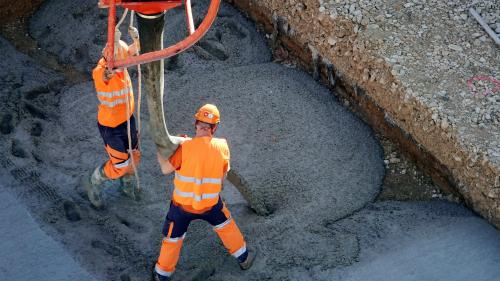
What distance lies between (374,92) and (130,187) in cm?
290

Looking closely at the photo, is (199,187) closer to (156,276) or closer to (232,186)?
(156,276)

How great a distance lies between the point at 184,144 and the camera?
586cm

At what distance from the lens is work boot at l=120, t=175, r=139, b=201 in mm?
7238

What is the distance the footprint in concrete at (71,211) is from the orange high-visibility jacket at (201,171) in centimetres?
143

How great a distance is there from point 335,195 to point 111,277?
239 cm

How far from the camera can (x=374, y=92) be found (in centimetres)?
805

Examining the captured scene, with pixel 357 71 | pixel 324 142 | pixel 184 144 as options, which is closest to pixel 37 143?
pixel 184 144

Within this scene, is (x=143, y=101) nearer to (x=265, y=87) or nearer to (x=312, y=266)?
(x=265, y=87)

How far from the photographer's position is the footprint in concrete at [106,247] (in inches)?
264

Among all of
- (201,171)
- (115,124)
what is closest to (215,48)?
(115,124)

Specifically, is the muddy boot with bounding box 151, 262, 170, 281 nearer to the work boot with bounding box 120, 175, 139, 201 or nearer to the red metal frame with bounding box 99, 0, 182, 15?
the work boot with bounding box 120, 175, 139, 201

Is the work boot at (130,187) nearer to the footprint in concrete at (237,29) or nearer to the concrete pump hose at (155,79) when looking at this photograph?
the concrete pump hose at (155,79)

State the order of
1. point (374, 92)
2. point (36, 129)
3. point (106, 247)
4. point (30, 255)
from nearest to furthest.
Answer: point (30, 255) < point (106, 247) < point (36, 129) < point (374, 92)

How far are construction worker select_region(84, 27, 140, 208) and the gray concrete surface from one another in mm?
751
